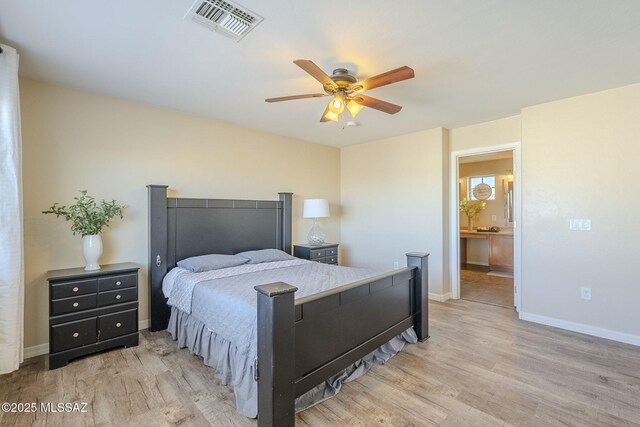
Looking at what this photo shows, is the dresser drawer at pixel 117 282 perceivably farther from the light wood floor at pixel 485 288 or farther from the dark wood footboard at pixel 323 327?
the light wood floor at pixel 485 288

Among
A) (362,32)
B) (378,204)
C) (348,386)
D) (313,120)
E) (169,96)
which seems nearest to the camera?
(362,32)

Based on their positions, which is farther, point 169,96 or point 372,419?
point 169,96

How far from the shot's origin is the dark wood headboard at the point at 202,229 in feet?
10.5

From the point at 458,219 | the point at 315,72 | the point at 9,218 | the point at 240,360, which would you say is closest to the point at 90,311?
the point at 9,218

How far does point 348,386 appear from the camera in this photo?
7.18 feet

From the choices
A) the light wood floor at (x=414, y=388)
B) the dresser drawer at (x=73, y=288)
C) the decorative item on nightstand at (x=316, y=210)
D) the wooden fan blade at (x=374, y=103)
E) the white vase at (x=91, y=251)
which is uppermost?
the wooden fan blade at (x=374, y=103)

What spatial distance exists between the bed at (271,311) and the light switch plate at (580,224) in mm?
1703

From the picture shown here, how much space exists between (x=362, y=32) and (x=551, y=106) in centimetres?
262

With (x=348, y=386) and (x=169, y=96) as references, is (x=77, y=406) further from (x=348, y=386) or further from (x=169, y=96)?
(x=169, y=96)

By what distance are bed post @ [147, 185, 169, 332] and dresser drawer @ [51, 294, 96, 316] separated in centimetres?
62

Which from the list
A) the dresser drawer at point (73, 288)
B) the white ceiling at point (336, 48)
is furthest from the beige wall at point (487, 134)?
the dresser drawer at point (73, 288)

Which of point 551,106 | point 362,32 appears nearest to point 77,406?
point 362,32

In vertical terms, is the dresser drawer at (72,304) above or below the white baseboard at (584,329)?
above

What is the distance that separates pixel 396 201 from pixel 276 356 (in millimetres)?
3522
